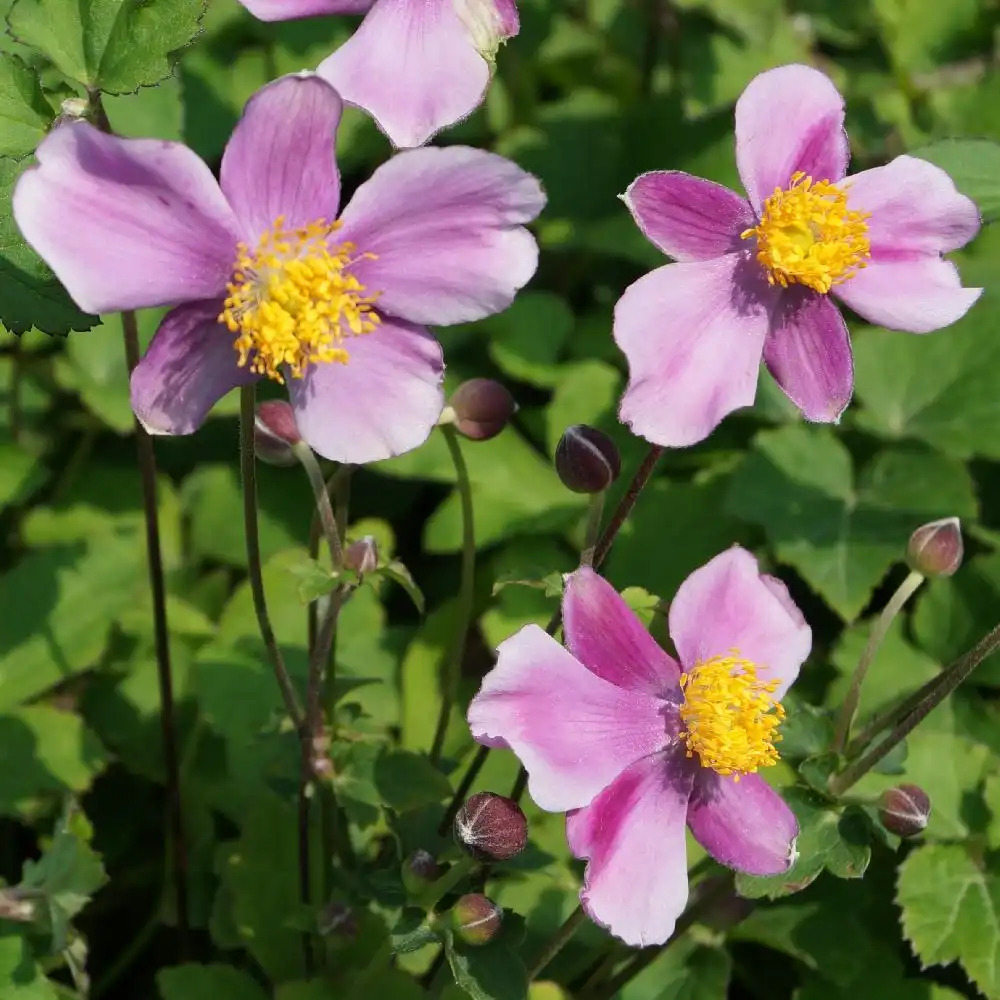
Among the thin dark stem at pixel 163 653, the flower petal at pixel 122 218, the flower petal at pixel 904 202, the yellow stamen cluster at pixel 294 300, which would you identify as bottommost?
the thin dark stem at pixel 163 653

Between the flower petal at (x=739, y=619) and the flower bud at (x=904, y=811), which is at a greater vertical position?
the flower petal at (x=739, y=619)

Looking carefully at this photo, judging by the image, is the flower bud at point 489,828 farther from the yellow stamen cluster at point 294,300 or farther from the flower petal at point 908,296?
the flower petal at point 908,296

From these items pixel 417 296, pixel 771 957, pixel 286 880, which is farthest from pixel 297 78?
pixel 771 957

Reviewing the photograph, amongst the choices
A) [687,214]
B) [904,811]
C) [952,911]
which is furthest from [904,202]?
[952,911]

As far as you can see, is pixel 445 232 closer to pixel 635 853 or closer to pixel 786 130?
pixel 786 130

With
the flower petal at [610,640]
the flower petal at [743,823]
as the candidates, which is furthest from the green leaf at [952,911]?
the flower petal at [610,640]

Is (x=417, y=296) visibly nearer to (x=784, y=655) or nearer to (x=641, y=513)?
(x=784, y=655)
